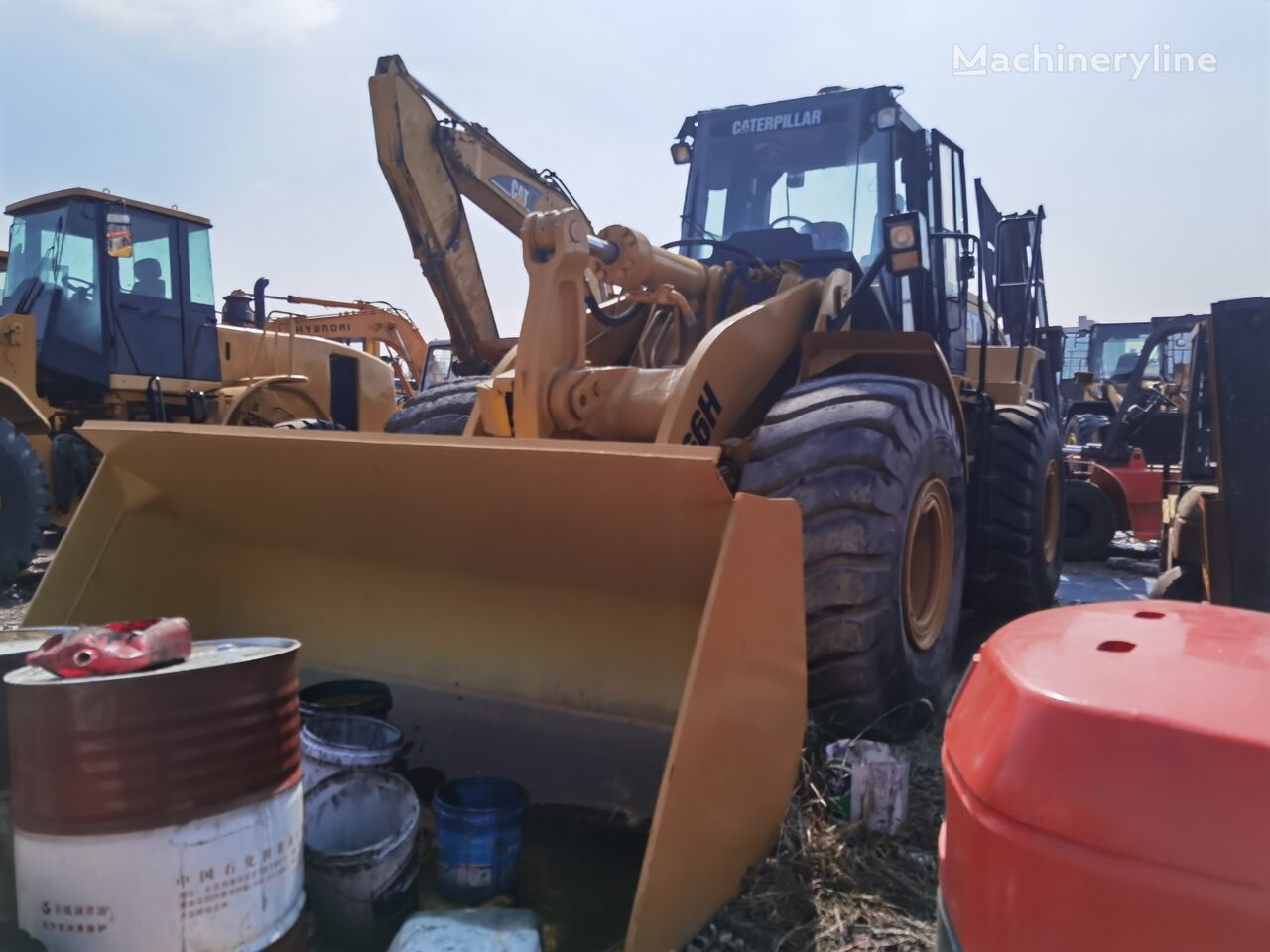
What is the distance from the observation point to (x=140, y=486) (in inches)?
138

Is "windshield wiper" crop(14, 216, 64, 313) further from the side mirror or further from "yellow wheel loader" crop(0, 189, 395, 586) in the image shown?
the side mirror

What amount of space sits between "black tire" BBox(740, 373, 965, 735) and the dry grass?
29 centimetres

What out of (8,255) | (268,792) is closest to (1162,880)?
(268,792)

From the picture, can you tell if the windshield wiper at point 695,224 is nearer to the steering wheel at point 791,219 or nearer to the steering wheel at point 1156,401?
the steering wheel at point 791,219

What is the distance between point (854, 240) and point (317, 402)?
6.94 meters

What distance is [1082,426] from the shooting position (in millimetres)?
14734

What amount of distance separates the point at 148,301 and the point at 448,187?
14.5 feet

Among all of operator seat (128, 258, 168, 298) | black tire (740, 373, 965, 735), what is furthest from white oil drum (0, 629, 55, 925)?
operator seat (128, 258, 168, 298)

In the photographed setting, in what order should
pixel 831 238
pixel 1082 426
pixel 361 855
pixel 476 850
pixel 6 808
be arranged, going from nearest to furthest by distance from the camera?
pixel 6 808, pixel 361 855, pixel 476 850, pixel 831 238, pixel 1082 426

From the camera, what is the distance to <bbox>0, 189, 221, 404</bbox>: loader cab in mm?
8609

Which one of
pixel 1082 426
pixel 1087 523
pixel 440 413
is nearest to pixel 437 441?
pixel 440 413

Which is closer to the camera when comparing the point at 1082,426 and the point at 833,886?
the point at 833,886

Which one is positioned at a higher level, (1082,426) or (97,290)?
(97,290)

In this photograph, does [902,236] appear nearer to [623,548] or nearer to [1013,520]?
[1013,520]
